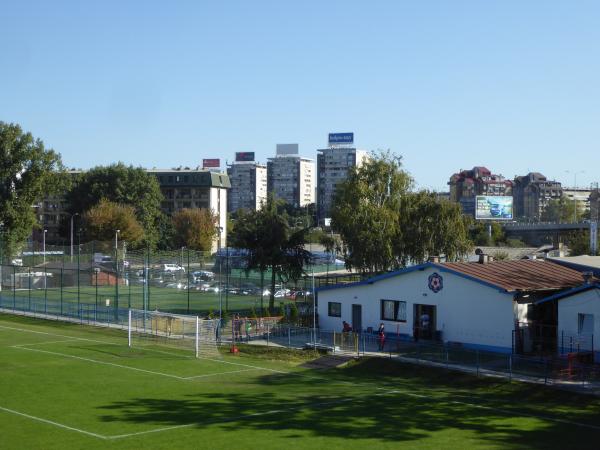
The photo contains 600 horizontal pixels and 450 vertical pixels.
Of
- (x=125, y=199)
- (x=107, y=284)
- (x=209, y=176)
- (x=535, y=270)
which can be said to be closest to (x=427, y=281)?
(x=535, y=270)

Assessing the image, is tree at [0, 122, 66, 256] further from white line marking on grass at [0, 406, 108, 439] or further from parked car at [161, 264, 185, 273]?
white line marking on grass at [0, 406, 108, 439]

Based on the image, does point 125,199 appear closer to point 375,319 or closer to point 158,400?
point 375,319

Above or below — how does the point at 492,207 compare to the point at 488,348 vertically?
above

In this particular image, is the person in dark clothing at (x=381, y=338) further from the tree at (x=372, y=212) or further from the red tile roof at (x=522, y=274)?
the tree at (x=372, y=212)

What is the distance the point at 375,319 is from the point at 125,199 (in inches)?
3476

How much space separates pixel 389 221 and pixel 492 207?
117990 mm

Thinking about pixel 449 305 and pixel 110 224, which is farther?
pixel 110 224

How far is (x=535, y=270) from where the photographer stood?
153 feet

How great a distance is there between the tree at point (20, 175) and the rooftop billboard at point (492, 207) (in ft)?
349

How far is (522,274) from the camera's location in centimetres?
4453

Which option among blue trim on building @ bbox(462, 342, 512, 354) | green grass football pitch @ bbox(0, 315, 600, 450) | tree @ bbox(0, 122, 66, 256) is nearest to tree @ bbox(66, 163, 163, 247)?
tree @ bbox(0, 122, 66, 256)

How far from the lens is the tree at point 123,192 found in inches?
5039

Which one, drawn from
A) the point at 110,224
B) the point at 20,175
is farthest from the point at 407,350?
the point at 110,224

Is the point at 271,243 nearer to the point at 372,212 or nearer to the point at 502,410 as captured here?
the point at 372,212
